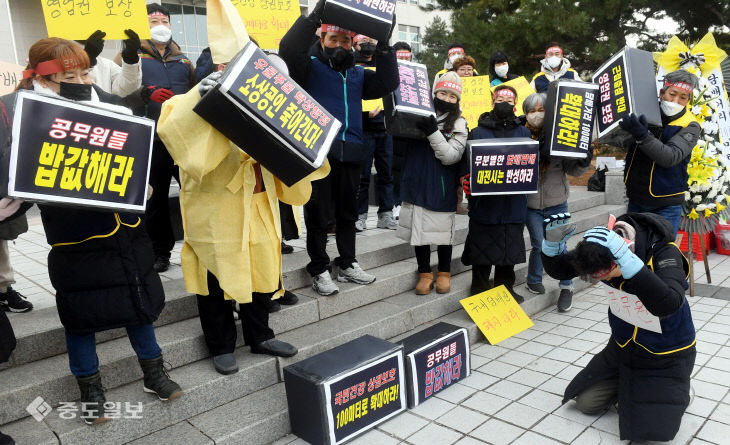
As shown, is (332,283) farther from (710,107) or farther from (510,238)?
(710,107)

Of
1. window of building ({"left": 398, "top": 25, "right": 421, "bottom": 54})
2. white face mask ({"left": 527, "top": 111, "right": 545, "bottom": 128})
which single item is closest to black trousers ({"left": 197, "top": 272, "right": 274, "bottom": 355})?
white face mask ({"left": 527, "top": 111, "right": 545, "bottom": 128})

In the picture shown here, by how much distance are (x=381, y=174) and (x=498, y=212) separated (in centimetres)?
209

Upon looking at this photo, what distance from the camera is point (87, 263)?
96.0 inches

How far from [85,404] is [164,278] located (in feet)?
4.78

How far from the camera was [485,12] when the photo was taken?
10531 mm

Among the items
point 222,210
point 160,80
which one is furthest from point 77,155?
point 160,80

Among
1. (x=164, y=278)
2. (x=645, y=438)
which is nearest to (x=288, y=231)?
(x=164, y=278)

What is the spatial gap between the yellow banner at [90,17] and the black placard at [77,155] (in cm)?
128

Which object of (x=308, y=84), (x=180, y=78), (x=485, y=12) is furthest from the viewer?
(x=485, y=12)

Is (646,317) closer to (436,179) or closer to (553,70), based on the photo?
(436,179)

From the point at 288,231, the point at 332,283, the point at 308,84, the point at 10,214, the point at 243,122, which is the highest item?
the point at 308,84

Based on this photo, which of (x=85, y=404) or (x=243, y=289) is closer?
(x=85, y=404)

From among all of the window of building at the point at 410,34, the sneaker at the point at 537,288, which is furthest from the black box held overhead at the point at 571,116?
the window of building at the point at 410,34

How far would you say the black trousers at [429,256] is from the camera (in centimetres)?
438
